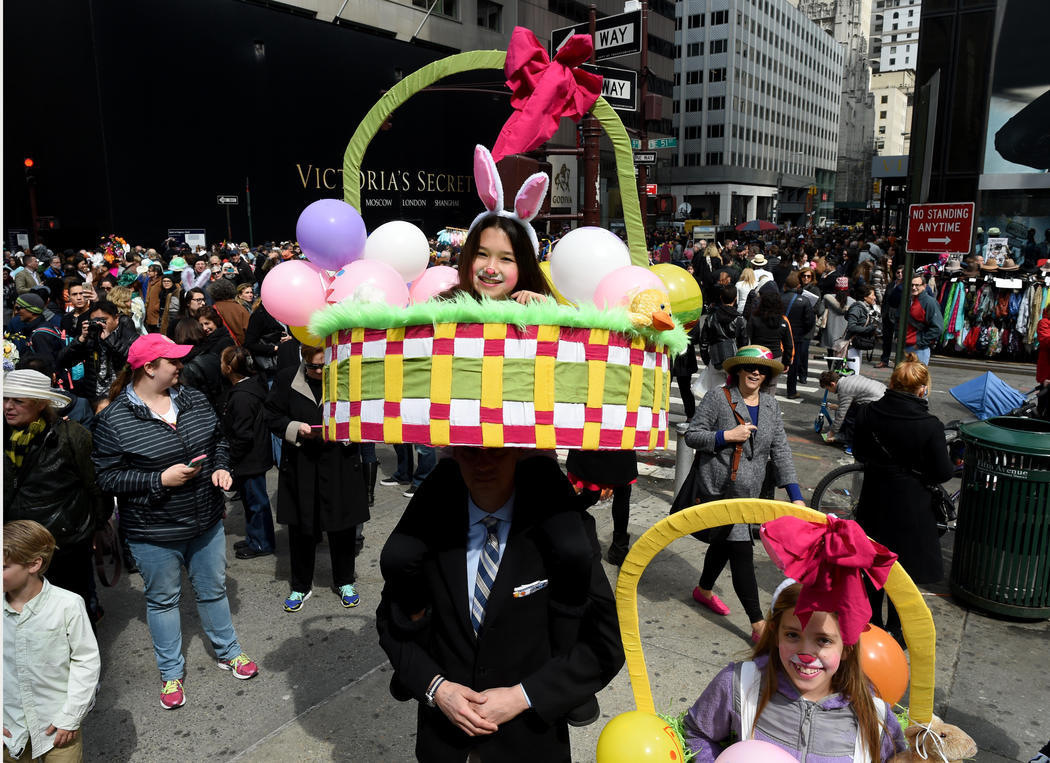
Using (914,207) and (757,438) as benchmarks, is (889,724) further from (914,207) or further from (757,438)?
(914,207)

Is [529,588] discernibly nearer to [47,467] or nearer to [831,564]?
[831,564]

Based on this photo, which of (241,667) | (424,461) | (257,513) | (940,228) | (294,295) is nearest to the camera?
(294,295)

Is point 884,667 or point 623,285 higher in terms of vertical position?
point 623,285

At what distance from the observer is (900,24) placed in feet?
454

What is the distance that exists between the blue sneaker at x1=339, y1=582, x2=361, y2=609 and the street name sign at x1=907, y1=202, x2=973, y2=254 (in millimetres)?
6198

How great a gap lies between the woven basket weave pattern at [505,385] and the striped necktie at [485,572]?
48 cm

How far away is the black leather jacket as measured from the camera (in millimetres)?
3832

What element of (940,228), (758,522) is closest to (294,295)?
(758,522)

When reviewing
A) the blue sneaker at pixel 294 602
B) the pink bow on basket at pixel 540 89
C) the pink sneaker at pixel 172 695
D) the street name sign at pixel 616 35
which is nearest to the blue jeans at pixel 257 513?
the blue sneaker at pixel 294 602

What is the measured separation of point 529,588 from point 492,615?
0.14 m

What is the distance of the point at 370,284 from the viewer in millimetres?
2166

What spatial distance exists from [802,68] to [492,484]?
119998mm

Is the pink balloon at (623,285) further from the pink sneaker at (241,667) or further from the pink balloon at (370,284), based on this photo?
the pink sneaker at (241,667)

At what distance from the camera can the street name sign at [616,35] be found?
7992 mm
